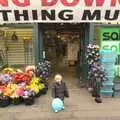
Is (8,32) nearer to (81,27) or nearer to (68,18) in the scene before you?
(81,27)

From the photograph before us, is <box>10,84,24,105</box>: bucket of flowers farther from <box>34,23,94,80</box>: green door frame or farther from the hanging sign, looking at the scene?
the hanging sign

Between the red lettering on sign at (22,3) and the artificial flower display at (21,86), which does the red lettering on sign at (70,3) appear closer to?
the red lettering on sign at (22,3)

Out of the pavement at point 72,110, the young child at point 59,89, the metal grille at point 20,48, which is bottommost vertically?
the pavement at point 72,110

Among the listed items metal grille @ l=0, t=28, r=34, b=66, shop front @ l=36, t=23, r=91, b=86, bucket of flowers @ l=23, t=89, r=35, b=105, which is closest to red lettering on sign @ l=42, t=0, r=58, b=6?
bucket of flowers @ l=23, t=89, r=35, b=105

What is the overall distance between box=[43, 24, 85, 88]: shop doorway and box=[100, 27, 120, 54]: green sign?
114cm

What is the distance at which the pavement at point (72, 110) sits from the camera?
7895mm

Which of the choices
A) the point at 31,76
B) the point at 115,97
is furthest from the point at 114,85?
the point at 31,76

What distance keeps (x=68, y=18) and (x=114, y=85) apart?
26.6 feet

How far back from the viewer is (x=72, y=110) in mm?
8609

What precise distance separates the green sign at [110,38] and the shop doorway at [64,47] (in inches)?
44.9

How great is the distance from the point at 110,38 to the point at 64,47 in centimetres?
496

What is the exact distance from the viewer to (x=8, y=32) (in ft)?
37.4

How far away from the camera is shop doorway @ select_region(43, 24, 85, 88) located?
1263 cm

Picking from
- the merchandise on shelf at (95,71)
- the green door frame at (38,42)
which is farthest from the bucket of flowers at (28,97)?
the green door frame at (38,42)
